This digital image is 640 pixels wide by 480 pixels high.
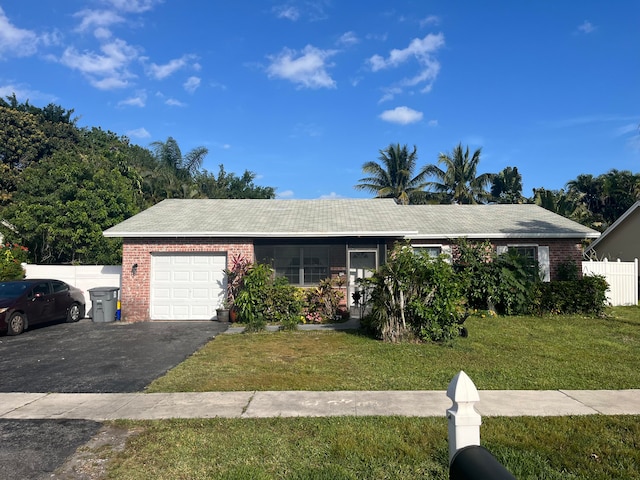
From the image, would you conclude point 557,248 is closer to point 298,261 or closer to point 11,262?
point 298,261

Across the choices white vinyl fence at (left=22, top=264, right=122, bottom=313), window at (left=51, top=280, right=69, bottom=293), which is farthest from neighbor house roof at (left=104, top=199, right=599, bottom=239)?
window at (left=51, top=280, right=69, bottom=293)

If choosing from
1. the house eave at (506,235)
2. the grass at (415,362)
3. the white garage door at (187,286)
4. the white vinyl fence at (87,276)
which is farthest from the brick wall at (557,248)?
the white vinyl fence at (87,276)

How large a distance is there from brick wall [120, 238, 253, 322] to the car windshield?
2.77 m

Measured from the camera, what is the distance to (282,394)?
20.6 feet

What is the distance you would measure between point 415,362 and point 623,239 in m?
19.3

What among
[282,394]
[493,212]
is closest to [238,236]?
[282,394]

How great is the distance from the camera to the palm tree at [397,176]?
3488 cm

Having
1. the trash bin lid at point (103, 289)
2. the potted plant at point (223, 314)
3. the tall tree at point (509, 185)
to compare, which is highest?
the tall tree at point (509, 185)

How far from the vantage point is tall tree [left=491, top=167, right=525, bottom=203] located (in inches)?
1407

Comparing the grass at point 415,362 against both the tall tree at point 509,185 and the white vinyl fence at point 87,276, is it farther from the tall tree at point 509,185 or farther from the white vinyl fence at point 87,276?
the tall tree at point 509,185

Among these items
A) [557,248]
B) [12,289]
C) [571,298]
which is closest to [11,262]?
[12,289]

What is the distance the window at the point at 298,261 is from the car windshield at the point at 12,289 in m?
6.95

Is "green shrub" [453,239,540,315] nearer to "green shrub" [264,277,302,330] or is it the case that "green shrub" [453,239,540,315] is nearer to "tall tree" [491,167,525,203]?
"green shrub" [264,277,302,330]

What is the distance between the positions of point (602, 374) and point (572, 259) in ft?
32.5
